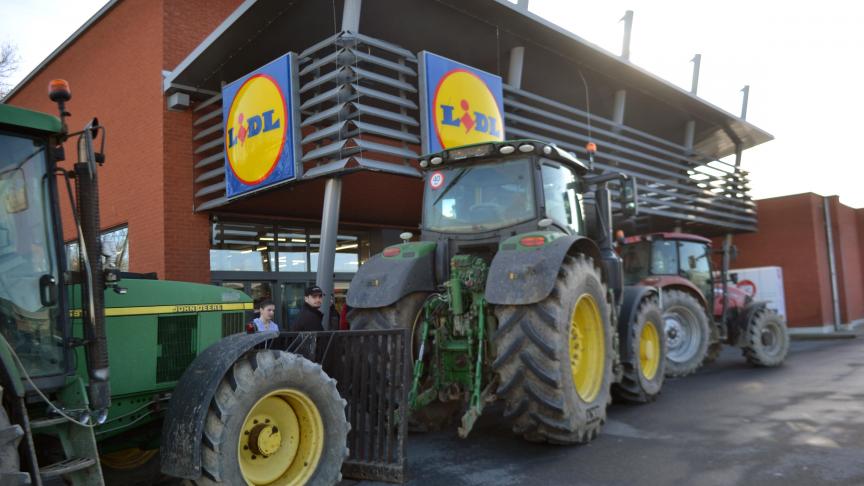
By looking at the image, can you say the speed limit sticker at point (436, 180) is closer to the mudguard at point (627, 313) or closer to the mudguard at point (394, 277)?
the mudguard at point (394, 277)

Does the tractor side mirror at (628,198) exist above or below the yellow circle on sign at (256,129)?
A: below

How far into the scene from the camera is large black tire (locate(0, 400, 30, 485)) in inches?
100.0

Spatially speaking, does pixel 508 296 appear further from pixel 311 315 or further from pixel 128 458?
pixel 128 458

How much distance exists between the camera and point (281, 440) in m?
3.89

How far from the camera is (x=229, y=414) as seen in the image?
11.2 feet

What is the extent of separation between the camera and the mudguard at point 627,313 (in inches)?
263

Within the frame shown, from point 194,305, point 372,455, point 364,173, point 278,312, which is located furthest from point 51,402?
point 278,312

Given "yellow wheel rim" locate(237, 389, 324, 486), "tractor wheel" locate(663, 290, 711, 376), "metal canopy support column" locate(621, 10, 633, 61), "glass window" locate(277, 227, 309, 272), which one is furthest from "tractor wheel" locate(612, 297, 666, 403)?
"metal canopy support column" locate(621, 10, 633, 61)

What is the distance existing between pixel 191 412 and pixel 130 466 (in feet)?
5.18

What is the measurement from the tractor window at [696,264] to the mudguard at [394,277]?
18.3ft

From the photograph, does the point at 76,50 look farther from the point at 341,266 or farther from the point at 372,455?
the point at 372,455

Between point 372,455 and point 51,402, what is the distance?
6.87ft

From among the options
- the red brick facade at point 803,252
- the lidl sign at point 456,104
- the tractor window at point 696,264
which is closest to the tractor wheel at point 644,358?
the tractor window at point 696,264

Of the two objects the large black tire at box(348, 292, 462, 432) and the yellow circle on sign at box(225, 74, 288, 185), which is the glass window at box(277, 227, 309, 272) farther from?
the large black tire at box(348, 292, 462, 432)
